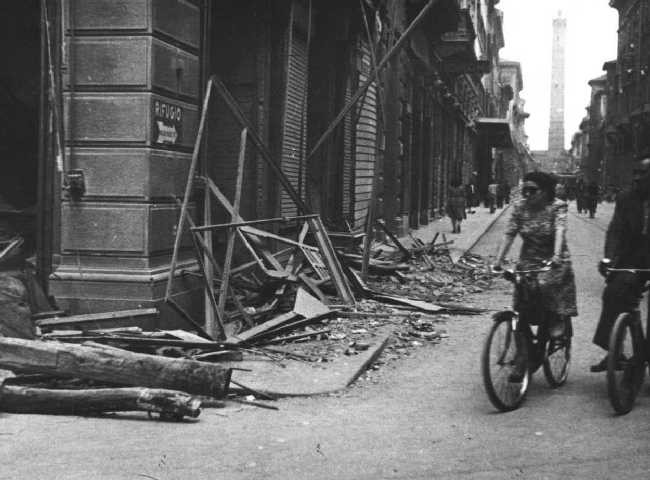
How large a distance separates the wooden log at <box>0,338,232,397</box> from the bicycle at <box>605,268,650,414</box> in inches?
99.8

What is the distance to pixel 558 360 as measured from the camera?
22.2ft

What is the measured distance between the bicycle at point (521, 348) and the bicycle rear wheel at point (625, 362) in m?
0.52

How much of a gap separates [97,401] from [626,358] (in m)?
3.43

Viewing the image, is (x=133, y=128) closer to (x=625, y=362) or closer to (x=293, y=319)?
(x=293, y=319)

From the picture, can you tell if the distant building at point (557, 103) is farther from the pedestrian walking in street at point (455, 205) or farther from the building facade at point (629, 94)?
the pedestrian walking in street at point (455, 205)

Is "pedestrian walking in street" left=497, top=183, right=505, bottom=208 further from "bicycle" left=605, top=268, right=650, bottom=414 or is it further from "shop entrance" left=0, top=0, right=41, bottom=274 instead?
"bicycle" left=605, top=268, right=650, bottom=414

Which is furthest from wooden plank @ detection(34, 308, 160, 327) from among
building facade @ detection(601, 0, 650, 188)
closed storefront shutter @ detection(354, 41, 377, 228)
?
building facade @ detection(601, 0, 650, 188)

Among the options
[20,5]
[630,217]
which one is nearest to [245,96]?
[20,5]

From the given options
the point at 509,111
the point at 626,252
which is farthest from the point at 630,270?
the point at 509,111

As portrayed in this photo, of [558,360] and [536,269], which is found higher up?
[536,269]

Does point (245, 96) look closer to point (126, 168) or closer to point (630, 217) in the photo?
point (126, 168)

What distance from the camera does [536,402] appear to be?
6324 mm

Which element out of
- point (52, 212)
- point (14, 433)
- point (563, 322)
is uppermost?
point (52, 212)

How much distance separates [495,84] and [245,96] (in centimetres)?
6580
